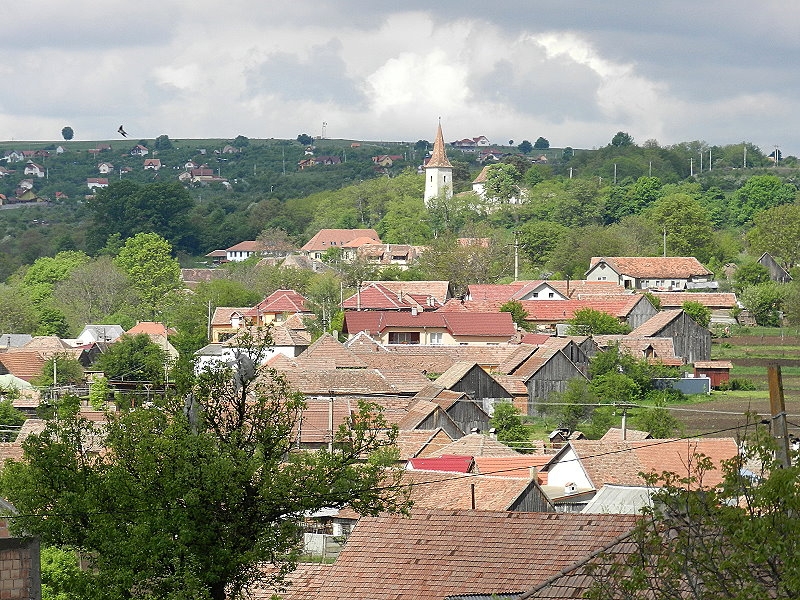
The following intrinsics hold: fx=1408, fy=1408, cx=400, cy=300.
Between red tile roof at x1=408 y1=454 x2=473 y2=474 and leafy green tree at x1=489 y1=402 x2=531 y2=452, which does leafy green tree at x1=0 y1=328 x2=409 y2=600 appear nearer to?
red tile roof at x1=408 y1=454 x2=473 y2=474

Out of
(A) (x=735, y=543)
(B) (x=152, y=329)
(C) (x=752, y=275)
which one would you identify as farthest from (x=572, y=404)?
(C) (x=752, y=275)

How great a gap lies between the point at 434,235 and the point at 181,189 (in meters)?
30.9

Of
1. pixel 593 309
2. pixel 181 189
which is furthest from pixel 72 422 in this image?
pixel 181 189

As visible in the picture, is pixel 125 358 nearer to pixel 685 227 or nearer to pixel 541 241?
pixel 541 241

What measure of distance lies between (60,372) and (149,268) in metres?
42.5

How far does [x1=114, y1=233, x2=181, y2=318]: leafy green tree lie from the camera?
93.1 m

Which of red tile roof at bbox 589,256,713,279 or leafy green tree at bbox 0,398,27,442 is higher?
red tile roof at bbox 589,256,713,279

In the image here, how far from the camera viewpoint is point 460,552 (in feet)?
50.2

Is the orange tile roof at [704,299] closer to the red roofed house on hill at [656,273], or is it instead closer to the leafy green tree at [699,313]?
the leafy green tree at [699,313]

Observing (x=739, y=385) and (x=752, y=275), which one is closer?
(x=739, y=385)

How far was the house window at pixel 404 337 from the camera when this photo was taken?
206 ft

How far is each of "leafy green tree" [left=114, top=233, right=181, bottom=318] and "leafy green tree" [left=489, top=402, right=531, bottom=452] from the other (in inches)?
2022

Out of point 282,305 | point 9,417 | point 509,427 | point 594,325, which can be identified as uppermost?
point 282,305

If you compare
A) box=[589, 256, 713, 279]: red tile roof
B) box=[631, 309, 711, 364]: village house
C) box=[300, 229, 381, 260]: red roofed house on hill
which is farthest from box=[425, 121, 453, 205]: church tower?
box=[631, 309, 711, 364]: village house
